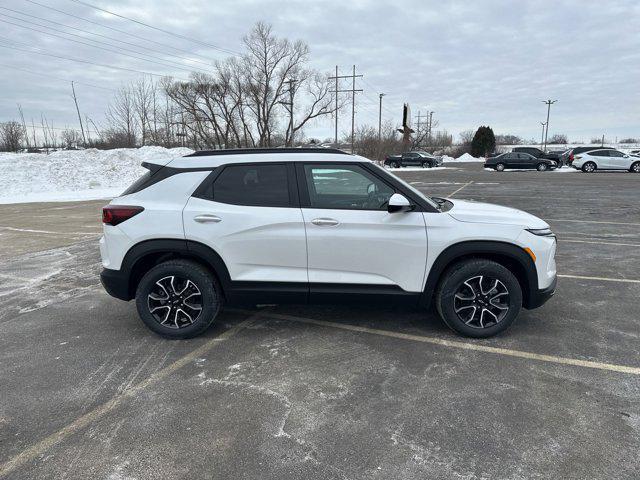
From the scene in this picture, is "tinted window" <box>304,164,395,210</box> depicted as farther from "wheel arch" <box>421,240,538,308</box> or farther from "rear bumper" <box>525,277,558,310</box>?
"rear bumper" <box>525,277,558,310</box>

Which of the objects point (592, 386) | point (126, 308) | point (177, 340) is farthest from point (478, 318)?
point (126, 308)

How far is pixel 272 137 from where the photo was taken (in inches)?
2068

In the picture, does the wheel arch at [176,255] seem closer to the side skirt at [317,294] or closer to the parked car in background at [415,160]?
the side skirt at [317,294]

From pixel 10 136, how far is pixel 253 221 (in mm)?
70306

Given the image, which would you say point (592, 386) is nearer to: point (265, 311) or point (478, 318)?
point (478, 318)

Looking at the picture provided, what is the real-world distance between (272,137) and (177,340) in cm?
5035

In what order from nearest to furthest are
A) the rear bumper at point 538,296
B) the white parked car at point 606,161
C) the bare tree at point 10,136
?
the rear bumper at point 538,296 < the white parked car at point 606,161 < the bare tree at point 10,136

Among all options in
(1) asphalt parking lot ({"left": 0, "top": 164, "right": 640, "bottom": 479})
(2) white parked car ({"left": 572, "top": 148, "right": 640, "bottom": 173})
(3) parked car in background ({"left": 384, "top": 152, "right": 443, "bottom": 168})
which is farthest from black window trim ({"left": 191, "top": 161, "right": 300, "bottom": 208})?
(3) parked car in background ({"left": 384, "top": 152, "right": 443, "bottom": 168})

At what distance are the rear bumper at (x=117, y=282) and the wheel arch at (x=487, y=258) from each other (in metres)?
2.83

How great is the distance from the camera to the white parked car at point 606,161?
2975cm

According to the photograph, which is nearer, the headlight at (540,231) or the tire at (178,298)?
the headlight at (540,231)

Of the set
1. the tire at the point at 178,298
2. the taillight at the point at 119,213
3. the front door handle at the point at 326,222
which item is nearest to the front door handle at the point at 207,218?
the tire at the point at 178,298

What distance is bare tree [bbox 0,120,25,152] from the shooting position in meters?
58.7

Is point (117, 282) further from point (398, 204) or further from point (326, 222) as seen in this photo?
point (398, 204)
